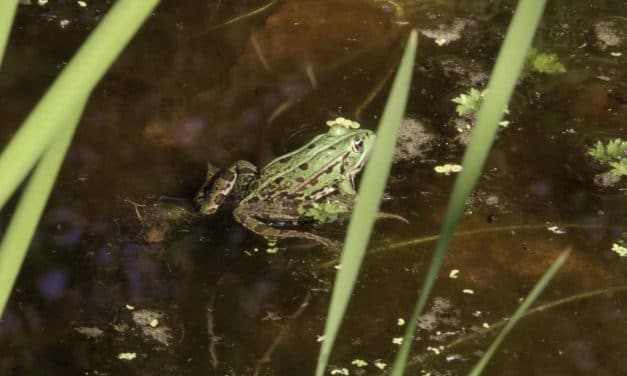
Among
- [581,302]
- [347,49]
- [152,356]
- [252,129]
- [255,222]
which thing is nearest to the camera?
[152,356]

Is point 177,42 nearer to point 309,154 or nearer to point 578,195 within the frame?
point 309,154

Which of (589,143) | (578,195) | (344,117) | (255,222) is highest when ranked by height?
(589,143)

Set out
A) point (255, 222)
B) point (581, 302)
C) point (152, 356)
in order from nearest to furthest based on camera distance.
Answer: point (152, 356) < point (581, 302) < point (255, 222)

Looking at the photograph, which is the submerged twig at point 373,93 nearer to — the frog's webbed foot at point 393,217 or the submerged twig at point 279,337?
the frog's webbed foot at point 393,217

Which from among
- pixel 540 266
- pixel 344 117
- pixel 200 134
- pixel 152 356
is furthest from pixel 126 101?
pixel 540 266

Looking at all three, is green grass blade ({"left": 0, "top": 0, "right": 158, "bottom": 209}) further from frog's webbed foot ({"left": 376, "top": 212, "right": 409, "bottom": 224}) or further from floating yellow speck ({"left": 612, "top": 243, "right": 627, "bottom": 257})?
floating yellow speck ({"left": 612, "top": 243, "right": 627, "bottom": 257})

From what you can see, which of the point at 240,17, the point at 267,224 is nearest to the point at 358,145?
the point at 267,224

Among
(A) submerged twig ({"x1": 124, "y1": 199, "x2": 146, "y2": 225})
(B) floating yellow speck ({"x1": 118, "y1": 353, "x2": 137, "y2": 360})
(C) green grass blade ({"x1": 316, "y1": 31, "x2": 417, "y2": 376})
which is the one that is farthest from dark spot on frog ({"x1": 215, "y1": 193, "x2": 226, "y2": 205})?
(C) green grass blade ({"x1": 316, "y1": 31, "x2": 417, "y2": 376})
